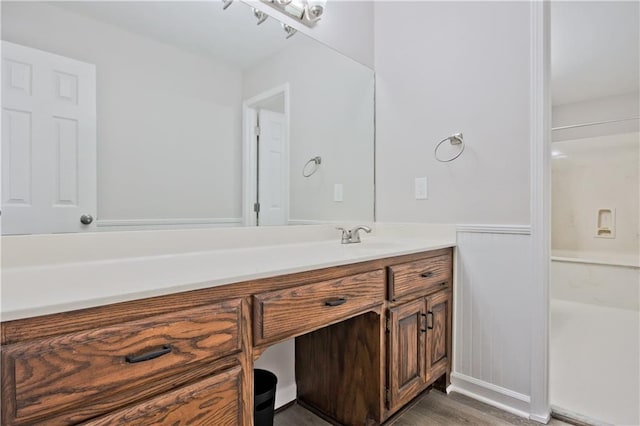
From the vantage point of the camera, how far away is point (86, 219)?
1133 millimetres

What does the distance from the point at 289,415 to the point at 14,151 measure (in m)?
1.49

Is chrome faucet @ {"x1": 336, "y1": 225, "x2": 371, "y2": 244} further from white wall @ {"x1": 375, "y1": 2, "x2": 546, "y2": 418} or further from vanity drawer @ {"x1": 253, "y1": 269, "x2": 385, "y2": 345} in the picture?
vanity drawer @ {"x1": 253, "y1": 269, "x2": 385, "y2": 345}

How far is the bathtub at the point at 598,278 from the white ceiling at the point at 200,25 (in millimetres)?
3672

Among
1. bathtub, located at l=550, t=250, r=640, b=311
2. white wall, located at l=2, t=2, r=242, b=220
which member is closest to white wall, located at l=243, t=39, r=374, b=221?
white wall, located at l=2, t=2, r=242, b=220

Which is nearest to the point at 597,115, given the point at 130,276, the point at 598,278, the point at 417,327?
the point at 598,278

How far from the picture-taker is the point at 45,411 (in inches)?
23.9

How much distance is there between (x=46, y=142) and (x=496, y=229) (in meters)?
1.86

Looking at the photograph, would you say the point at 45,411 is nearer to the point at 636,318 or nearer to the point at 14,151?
the point at 14,151

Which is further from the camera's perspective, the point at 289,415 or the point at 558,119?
the point at 558,119

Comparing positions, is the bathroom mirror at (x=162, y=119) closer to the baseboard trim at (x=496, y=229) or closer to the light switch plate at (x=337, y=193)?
the light switch plate at (x=337, y=193)

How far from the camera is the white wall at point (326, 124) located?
176 cm

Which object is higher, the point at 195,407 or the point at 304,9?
the point at 304,9

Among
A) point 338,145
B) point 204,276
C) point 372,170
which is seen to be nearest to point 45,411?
point 204,276

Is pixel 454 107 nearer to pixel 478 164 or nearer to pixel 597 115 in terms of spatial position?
pixel 478 164
